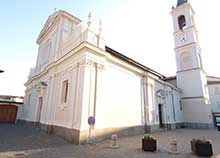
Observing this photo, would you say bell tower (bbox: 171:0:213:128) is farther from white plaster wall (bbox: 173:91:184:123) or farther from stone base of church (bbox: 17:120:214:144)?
stone base of church (bbox: 17:120:214:144)

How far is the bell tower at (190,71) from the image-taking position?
66.6 feet

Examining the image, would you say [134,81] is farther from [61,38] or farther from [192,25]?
[192,25]

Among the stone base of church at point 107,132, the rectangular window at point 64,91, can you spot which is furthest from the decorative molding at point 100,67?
the stone base of church at point 107,132

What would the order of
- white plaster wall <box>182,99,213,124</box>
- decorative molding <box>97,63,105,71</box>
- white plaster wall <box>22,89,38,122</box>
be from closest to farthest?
1. decorative molding <box>97,63,105,71</box>
2. white plaster wall <box>22,89,38,122</box>
3. white plaster wall <box>182,99,213,124</box>

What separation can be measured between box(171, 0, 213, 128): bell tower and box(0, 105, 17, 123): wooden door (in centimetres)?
2509

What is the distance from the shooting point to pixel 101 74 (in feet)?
31.6

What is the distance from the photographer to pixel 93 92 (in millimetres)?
8844

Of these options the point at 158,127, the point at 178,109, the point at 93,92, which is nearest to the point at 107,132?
the point at 93,92

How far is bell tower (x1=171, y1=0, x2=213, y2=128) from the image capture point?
66.6 feet

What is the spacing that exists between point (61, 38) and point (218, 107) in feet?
114

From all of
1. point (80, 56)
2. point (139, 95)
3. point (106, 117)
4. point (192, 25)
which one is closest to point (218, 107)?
point (192, 25)

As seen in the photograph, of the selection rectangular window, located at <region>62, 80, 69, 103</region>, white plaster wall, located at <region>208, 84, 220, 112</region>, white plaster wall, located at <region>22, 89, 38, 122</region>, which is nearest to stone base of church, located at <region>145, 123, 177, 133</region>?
rectangular window, located at <region>62, 80, 69, 103</region>

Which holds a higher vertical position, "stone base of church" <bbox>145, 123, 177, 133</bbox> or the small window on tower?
the small window on tower

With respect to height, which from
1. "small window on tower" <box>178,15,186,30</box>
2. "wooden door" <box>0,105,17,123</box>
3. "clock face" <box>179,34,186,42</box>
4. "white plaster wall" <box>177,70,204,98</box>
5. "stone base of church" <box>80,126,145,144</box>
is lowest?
"stone base of church" <box>80,126,145,144</box>
